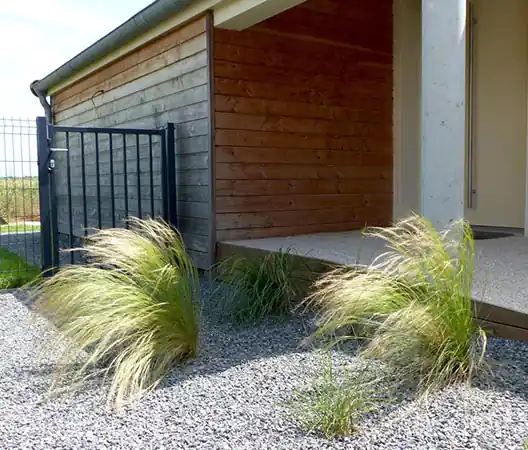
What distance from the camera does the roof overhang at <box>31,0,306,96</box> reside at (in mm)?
3992

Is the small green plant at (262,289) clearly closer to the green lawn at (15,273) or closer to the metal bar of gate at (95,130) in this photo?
the metal bar of gate at (95,130)

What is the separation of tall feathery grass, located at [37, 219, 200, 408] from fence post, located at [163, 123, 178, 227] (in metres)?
2.09

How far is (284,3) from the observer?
3.81m

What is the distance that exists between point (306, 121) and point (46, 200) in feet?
7.82

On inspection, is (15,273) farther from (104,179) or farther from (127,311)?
(127,311)

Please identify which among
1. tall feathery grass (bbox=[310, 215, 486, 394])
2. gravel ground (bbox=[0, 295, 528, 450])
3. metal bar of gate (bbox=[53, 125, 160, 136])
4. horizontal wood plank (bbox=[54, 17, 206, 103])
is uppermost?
horizontal wood plank (bbox=[54, 17, 206, 103])

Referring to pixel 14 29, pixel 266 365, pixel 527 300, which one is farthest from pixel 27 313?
pixel 14 29

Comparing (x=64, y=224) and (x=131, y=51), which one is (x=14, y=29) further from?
(x=131, y=51)

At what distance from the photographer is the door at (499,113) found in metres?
4.75

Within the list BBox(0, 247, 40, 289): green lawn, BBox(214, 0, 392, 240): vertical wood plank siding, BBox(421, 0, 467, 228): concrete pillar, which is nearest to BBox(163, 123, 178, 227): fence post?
BBox(214, 0, 392, 240): vertical wood plank siding

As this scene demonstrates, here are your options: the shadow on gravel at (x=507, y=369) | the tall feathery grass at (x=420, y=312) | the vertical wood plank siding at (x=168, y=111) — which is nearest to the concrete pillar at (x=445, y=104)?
the tall feathery grass at (x=420, y=312)

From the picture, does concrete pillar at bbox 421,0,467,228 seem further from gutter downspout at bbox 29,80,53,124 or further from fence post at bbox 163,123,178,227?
gutter downspout at bbox 29,80,53,124

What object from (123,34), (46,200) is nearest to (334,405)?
(46,200)

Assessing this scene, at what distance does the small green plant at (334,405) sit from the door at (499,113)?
352 cm
